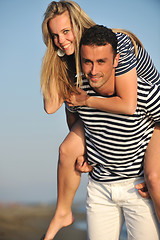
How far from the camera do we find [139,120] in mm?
1915

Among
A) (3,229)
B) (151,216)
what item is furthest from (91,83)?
(3,229)

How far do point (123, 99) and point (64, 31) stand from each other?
0.45 metres

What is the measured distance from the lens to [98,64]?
5.96 feet

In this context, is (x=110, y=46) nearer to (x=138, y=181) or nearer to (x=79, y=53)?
(x=79, y=53)

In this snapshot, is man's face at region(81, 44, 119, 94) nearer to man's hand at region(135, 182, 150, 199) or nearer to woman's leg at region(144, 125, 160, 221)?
woman's leg at region(144, 125, 160, 221)

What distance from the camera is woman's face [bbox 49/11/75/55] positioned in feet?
6.32

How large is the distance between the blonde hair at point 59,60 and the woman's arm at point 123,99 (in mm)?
166

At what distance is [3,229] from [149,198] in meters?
3.54

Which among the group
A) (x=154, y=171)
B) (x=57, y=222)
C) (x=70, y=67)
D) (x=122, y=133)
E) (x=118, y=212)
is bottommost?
(x=57, y=222)

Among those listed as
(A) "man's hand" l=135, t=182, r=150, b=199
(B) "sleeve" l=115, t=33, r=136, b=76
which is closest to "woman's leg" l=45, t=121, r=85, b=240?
(A) "man's hand" l=135, t=182, r=150, b=199

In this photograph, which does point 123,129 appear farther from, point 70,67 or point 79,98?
point 70,67

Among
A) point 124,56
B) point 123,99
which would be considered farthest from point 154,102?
point 124,56

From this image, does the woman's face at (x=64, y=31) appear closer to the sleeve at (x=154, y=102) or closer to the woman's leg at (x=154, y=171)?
the sleeve at (x=154, y=102)

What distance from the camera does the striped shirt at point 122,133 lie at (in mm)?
1882
